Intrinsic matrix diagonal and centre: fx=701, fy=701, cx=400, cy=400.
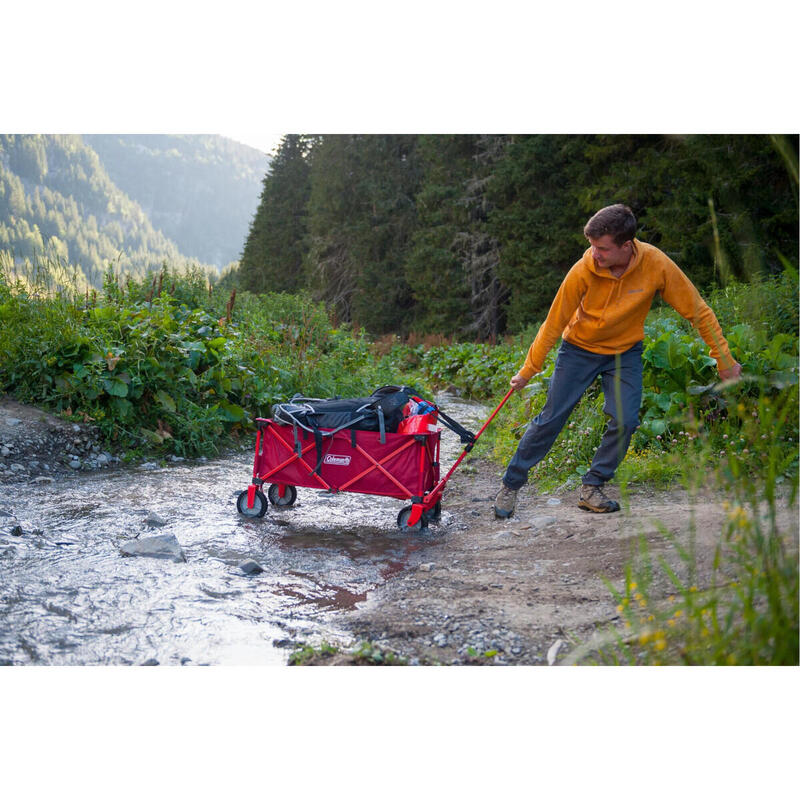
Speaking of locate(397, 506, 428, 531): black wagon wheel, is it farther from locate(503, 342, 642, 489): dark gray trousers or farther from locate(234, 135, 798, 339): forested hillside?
locate(234, 135, 798, 339): forested hillside

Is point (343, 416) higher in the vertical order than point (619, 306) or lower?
lower

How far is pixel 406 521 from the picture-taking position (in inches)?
170

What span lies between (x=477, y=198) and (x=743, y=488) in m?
15.0

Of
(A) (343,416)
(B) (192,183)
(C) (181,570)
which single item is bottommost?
(C) (181,570)

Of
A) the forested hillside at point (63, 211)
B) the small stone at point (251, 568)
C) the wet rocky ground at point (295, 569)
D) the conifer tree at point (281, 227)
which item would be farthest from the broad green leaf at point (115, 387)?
the conifer tree at point (281, 227)

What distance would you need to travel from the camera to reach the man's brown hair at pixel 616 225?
3354 mm

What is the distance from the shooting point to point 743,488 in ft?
7.04

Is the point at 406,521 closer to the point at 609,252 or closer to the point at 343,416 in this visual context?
the point at 343,416

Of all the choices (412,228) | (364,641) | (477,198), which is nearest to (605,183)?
(477,198)

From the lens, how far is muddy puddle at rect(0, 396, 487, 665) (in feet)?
8.86

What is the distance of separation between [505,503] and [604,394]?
93cm

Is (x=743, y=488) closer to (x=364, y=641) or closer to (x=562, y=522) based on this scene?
(x=364, y=641)

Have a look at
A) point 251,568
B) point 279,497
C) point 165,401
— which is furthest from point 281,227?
point 251,568

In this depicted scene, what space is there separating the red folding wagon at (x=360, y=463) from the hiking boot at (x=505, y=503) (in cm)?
36
